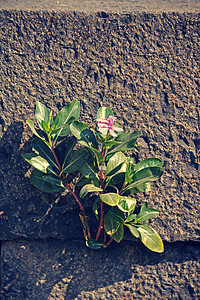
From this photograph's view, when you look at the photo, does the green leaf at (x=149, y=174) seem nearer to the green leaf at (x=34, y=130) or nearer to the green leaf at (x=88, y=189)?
the green leaf at (x=88, y=189)

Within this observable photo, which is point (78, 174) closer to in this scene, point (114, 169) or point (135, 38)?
Answer: point (114, 169)

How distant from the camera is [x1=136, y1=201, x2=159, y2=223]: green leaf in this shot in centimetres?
95

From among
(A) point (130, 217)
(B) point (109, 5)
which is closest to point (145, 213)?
(A) point (130, 217)

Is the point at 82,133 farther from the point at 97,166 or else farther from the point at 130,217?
the point at 130,217

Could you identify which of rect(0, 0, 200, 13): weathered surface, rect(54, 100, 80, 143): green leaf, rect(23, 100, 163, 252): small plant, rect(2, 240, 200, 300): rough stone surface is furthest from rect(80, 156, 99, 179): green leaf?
rect(0, 0, 200, 13): weathered surface

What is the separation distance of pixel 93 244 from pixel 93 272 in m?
0.12

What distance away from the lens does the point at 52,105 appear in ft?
3.31

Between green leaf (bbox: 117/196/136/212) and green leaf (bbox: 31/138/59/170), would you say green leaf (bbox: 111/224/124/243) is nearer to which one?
green leaf (bbox: 117/196/136/212)

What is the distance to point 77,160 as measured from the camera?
921mm

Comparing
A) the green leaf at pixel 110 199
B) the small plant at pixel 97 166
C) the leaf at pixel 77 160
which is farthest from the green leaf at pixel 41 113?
the green leaf at pixel 110 199

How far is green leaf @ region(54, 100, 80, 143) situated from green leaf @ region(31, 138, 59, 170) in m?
0.04

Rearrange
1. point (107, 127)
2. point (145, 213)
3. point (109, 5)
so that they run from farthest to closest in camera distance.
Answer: point (109, 5) → point (145, 213) → point (107, 127)

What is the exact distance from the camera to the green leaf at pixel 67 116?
932mm

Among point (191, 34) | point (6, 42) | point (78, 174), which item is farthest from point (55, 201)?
point (191, 34)
